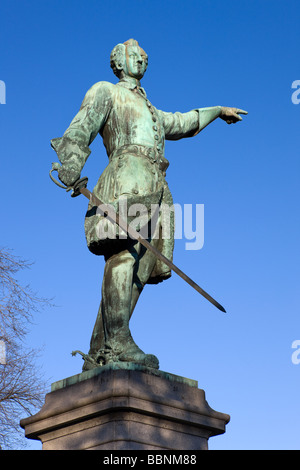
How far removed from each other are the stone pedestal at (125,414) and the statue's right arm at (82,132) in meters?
1.68

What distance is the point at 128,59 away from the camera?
840cm

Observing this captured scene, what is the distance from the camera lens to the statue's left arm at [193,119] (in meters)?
8.62

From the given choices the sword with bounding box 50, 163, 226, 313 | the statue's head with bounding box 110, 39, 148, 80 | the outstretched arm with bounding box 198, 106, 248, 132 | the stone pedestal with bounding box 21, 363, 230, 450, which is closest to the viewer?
the stone pedestal with bounding box 21, 363, 230, 450

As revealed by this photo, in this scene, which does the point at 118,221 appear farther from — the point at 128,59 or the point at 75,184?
the point at 128,59

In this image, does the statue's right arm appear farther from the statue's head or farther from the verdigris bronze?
the statue's head

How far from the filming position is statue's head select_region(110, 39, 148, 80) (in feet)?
27.6

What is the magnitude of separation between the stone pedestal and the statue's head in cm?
288

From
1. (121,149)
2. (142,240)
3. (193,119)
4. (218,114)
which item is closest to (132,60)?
(193,119)

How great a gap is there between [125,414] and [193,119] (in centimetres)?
325

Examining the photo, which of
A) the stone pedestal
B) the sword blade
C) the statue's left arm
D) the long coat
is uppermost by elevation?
the statue's left arm

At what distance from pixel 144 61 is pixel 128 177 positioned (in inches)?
53.0

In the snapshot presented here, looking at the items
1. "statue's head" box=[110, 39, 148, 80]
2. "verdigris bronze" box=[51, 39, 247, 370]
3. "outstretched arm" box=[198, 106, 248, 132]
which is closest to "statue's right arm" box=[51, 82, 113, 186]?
"verdigris bronze" box=[51, 39, 247, 370]
